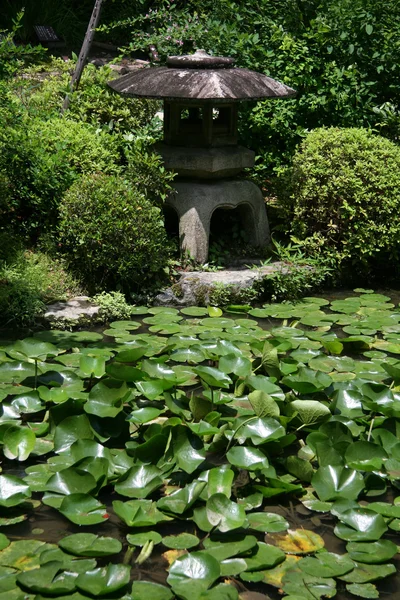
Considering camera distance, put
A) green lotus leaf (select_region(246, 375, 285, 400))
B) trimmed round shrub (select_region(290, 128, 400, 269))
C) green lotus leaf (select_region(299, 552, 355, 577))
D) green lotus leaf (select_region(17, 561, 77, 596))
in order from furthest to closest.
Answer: trimmed round shrub (select_region(290, 128, 400, 269)), green lotus leaf (select_region(246, 375, 285, 400)), green lotus leaf (select_region(299, 552, 355, 577)), green lotus leaf (select_region(17, 561, 77, 596))

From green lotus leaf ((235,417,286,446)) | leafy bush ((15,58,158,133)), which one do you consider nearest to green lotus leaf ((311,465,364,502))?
green lotus leaf ((235,417,286,446))

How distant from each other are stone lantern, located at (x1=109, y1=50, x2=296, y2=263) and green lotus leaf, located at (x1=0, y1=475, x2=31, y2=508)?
3.70 meters

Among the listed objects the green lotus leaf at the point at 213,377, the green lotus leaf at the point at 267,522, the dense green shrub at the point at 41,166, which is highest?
the dense green shrub at the point at 41,166

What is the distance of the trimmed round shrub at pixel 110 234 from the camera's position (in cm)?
640

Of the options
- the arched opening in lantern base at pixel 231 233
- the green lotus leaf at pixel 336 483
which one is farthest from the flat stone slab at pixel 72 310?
the green lotus leaf at pixel 336 483

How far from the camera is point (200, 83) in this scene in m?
6.66

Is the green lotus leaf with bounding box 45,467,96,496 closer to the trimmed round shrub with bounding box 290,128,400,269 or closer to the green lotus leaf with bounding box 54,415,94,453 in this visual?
the green lotus leaf with bounding box 54,415,94,453

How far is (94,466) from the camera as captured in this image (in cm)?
371

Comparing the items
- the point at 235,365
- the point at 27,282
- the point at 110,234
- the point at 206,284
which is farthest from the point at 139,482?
the point at 206,284

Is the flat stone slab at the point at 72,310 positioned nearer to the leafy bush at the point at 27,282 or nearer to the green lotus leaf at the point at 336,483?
the leafy bush at the point at 27,282

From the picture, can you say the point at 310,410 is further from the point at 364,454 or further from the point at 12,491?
the point at 12,491

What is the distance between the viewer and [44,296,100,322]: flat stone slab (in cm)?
606

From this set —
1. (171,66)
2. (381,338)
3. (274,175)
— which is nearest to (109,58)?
(274,175)

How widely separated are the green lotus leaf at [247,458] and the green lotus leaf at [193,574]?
68cm
